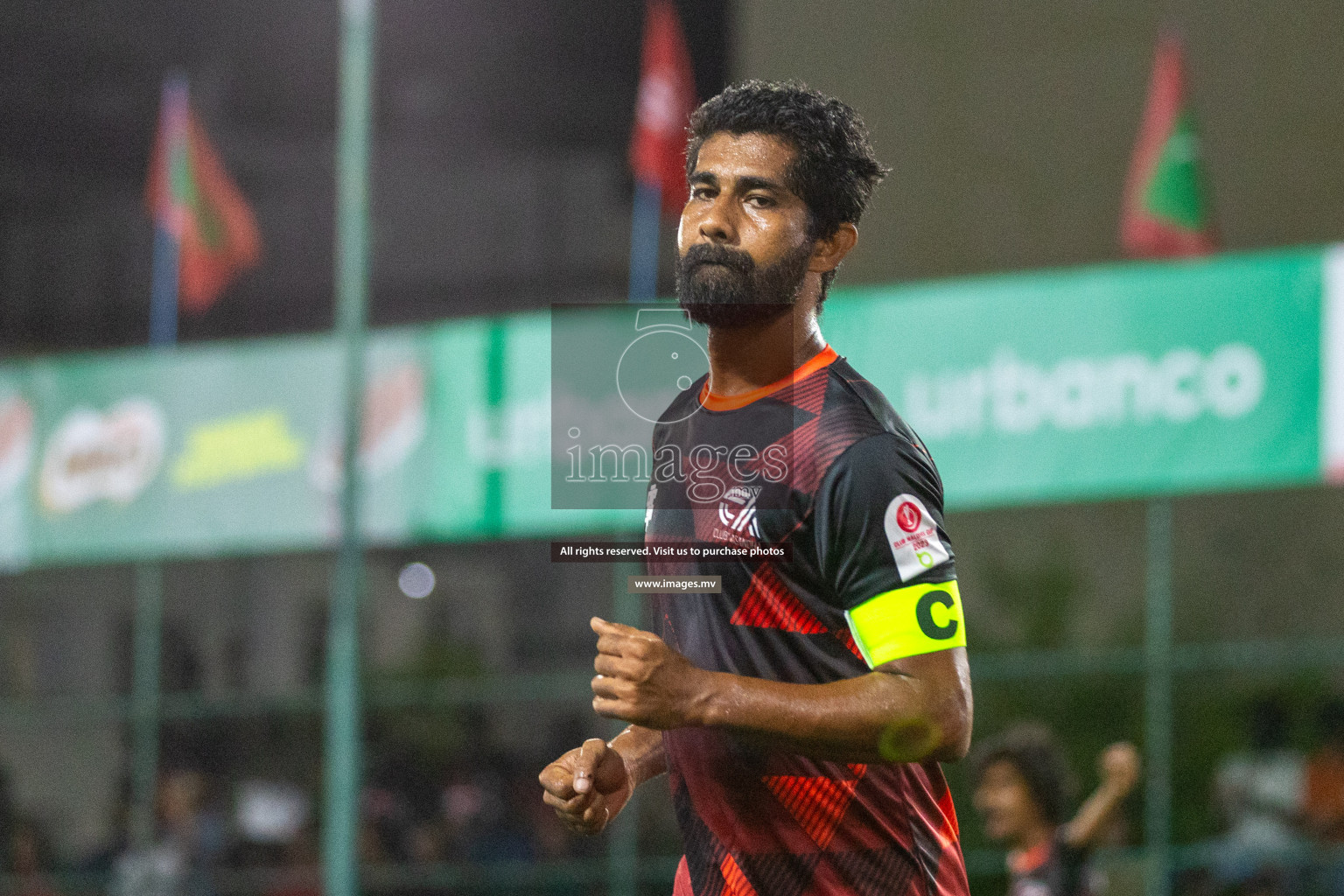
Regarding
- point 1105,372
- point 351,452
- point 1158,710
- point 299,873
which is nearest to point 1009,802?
point 1105,372

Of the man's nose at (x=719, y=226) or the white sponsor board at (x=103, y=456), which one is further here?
the white sponsor board at (x=103, y=456)

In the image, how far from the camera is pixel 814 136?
3039 millimetres

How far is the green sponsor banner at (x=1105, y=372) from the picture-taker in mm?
10086

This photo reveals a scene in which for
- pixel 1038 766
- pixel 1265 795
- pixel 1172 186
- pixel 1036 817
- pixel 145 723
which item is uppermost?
pixel 1172 186

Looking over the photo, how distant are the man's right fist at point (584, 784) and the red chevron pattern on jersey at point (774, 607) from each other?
1.02 feet

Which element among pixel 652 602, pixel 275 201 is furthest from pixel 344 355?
pixel 275 201

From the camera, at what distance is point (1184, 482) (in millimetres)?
10367

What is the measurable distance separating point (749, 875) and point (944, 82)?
14159 mm

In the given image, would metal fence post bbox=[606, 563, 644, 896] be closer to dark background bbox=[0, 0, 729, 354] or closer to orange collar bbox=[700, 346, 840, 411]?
orange collar bbox=[700, 346, 840, 411]

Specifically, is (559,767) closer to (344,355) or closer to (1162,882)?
(344,355)

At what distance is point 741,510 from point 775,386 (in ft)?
0.75

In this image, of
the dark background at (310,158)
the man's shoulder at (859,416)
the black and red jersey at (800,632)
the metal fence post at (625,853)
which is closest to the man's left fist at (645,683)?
the black and red jersey at (800,632)

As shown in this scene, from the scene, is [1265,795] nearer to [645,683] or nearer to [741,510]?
[741,510]
